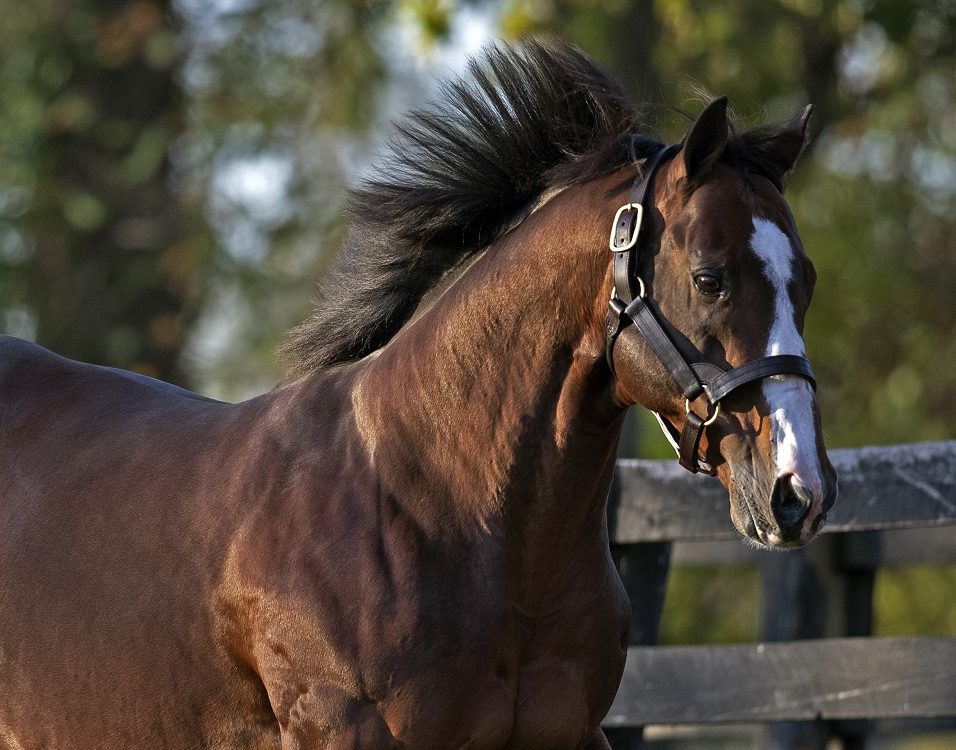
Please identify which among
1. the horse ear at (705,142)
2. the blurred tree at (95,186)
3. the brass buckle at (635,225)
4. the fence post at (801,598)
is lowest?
the fence post at (801,598)

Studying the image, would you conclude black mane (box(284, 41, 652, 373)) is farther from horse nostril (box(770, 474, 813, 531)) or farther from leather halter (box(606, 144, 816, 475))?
horse nostril (box(770, 474, 813, 531))

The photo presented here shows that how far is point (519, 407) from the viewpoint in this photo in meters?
3.39

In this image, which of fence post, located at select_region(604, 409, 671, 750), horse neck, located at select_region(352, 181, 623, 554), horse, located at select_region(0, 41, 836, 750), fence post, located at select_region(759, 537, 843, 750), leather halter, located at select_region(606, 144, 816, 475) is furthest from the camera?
fence post, located at select_region(759, 537, 843, 750)

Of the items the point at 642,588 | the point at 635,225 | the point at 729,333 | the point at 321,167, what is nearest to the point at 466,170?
the point at 635,225

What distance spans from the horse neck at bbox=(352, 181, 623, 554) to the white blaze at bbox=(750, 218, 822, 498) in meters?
0.42

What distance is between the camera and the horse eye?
3.10 m

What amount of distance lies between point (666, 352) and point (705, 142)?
0.50m

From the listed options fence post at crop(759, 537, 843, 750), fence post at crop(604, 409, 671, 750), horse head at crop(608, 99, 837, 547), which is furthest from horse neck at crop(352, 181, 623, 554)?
fence post at crop(759, 537, 843, 750)

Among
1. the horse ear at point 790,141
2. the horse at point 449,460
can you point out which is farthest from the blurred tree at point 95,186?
the horse ear at point 790,141

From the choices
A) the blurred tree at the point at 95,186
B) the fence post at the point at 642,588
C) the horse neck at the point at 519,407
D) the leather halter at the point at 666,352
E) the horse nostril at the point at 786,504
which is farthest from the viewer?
the blurred tree at the point at 95,186

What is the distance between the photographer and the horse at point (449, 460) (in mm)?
3135

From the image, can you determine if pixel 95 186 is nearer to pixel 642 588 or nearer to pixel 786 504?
pixel 642 588

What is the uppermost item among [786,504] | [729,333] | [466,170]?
[466,170]

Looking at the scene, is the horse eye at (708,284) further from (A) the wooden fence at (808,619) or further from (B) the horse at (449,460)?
(A) the wooden fence at (808,619)
